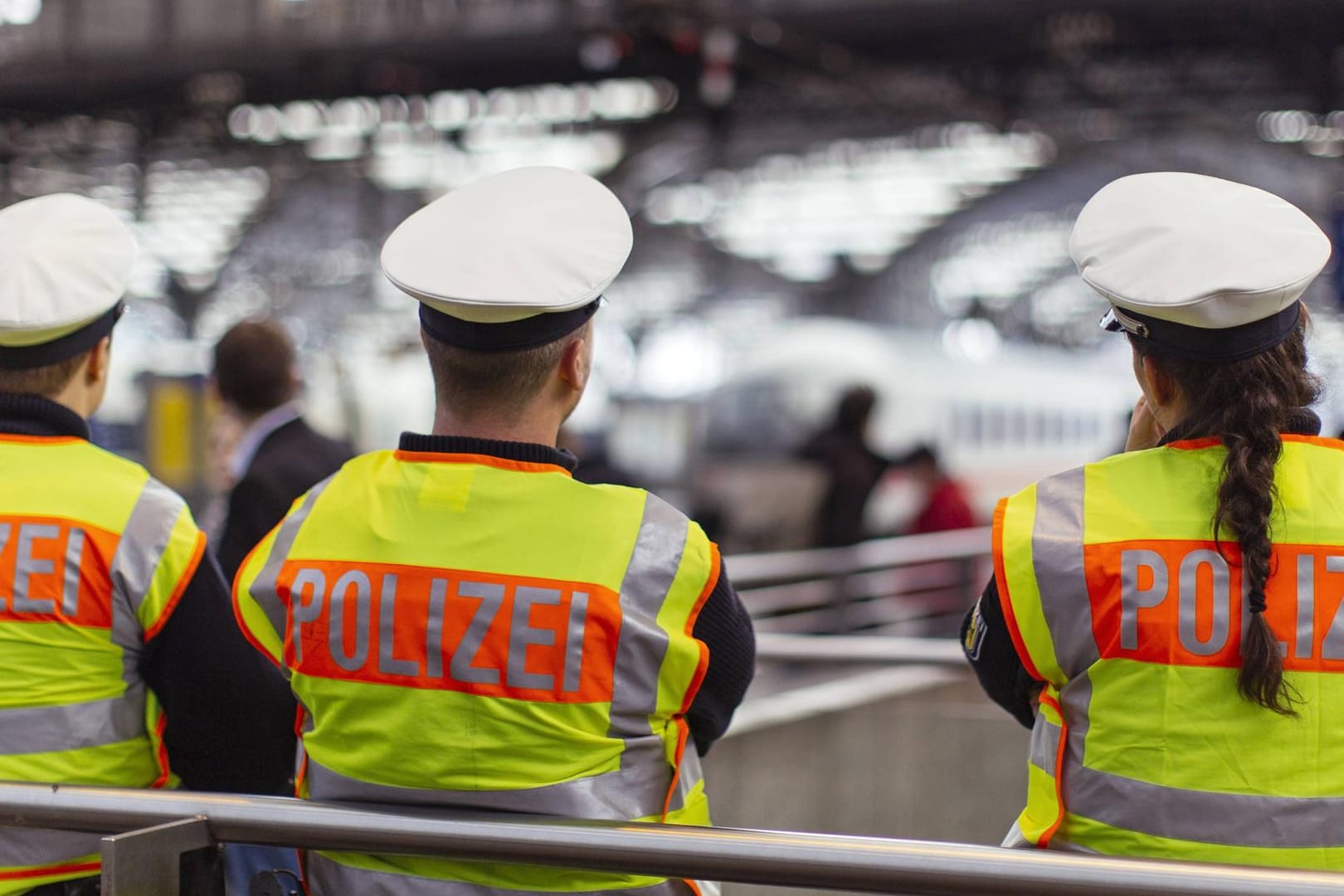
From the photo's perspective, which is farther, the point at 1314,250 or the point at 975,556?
the point at 975,556

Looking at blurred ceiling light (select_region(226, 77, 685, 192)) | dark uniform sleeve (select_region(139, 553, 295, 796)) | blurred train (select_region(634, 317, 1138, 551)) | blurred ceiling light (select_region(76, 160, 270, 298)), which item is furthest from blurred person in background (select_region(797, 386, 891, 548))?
blurred ceiling light (select_region(76, 160, 270, 298))

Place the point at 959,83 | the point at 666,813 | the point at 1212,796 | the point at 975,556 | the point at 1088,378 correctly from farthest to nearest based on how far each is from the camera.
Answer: the point at 1088,378 → the point at 959,83 → the point at 975,556 → the point at 666,813 → the point at 1212,796

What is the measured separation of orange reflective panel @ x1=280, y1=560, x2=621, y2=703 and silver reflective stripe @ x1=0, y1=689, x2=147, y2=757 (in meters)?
0.41

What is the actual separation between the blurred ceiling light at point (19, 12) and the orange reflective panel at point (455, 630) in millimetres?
15172

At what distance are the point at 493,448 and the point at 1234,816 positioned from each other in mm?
1116

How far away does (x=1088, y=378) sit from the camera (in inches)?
1083

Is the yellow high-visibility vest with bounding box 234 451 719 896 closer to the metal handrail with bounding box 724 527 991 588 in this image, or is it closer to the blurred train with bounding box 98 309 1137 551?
the metal handrail with bounding box 724 527 991 588

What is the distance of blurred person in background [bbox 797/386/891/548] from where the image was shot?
858 cm

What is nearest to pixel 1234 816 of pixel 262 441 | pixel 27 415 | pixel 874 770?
pixel 27 415

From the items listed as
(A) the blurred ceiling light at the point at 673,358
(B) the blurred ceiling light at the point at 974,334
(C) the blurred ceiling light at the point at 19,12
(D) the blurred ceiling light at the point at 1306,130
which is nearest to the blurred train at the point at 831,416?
(D) the blurred ceiling light at the point at 1306,130

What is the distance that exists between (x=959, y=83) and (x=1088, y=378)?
11.4 m

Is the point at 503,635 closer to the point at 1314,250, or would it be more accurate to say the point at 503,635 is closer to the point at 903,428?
the point at 1314,250

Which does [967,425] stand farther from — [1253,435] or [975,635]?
[1253,435]

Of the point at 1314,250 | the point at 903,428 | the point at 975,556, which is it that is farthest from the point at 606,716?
the point at 903,428
